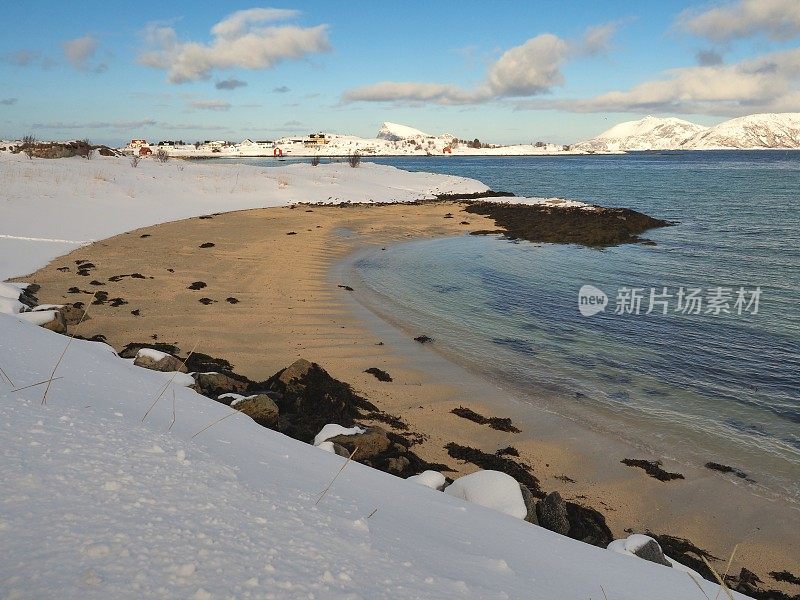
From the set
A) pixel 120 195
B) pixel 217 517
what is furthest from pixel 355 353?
pixel 120 195

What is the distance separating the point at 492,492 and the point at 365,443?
1.46 metres

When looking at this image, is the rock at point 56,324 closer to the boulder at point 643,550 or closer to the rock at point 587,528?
the rock at point 587,528

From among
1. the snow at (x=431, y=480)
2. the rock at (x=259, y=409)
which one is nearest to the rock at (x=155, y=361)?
the rock at (x=259, y=409)

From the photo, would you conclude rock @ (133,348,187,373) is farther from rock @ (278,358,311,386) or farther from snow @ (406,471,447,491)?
snow @ (406,471,447,491)

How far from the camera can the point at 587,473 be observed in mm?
5906

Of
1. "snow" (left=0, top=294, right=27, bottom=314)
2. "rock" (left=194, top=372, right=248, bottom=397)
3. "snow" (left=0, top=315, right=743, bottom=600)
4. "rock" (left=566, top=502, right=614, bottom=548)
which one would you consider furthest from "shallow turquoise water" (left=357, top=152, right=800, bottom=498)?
"snow" (left=0, top=294, right=27, bottom=314)

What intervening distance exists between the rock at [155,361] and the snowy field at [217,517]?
724 mm

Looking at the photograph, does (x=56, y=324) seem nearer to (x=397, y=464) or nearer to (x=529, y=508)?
(x=397, y=464)

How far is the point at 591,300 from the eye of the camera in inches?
508

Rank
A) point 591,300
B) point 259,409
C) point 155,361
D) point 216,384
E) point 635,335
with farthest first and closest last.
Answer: point 591,300 → point 635,335 → point 216,384 → point 155,361 → point 259,409

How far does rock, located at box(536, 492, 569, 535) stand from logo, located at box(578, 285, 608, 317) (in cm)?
793

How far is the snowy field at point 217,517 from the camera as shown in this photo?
71.6 inches

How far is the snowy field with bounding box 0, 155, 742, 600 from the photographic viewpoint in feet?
5.97

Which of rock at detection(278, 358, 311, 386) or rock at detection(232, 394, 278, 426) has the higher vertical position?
rock at detection(232, 394, 278, 426)
